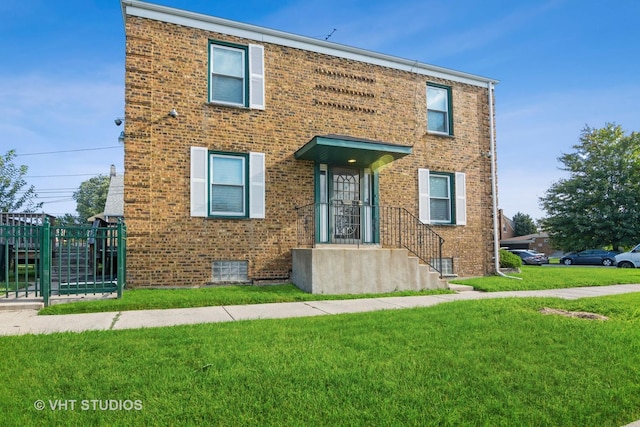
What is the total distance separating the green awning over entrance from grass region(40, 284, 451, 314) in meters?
3.25

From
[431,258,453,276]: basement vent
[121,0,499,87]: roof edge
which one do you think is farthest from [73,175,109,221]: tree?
[431,258,453,276]: basement vent

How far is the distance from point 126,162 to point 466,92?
10.2 m

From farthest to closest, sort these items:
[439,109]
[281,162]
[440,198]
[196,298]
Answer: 1. [439,109]
2. [440,198]
3. [281,162]
4. [196,298]

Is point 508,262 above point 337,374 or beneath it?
above

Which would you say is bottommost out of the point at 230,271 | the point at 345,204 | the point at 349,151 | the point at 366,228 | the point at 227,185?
the point at 230,271

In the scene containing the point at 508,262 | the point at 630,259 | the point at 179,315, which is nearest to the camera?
the point at 179,315

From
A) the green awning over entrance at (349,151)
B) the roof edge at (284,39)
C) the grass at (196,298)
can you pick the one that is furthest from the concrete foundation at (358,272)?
the roof edge at (284,39)

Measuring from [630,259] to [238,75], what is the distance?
23.2 meters

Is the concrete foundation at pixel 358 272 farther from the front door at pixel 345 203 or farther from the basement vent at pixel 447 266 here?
the basement vent at pixel 447 266

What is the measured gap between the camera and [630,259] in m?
20.8

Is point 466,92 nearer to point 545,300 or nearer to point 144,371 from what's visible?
point 545,300

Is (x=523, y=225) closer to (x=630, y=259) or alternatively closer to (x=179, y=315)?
(x=630, y=259)

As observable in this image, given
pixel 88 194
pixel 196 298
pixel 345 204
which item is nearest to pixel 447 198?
pixel 345 204

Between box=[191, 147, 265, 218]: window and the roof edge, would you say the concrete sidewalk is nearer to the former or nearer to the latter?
box=[191, 147, 265, 218]: window
